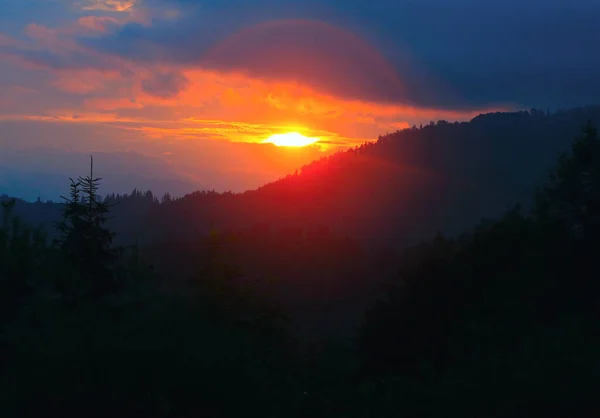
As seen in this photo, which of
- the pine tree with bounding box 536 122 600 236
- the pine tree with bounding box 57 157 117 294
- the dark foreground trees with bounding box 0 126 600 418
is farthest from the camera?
the pine tree with bounding box 536 122 600 236

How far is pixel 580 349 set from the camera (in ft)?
28.7

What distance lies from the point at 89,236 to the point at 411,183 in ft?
475

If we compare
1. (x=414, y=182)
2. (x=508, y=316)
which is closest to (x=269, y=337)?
(x=508, y=316)

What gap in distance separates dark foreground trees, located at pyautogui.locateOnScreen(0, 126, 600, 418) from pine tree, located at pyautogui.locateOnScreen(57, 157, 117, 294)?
40 mm

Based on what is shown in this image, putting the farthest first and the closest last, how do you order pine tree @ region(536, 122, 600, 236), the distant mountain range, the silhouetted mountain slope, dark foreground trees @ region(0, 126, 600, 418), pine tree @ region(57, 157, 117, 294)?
the silhouetted mountain slope, the distant mountain range, pine tree @ region(536, 122, 600, 236), pine tree @ region(57, 157, 117, 294), dark foreground trees @ region(0, 126, 600, 418)

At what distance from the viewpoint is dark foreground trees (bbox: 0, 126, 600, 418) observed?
7770mm

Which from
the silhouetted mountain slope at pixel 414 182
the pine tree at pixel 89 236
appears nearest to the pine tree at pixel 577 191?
the pine tree at pixel 89 236

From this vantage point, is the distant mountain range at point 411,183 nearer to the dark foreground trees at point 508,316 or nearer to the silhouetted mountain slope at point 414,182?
the silhouetted mountain slope at point 414,182

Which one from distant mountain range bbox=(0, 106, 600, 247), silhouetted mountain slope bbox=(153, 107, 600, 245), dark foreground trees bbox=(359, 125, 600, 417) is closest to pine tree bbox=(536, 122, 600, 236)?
dark foreground trees bbox=(359, 125, 600, 417)

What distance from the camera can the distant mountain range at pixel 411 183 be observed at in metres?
125

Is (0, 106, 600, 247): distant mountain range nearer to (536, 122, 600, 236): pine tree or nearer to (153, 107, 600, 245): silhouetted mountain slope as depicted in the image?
(153, 107, 600, 245): silhouetted mountain slope

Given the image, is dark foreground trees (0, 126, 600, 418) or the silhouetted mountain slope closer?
dark foreground trees (0, 126, 600, 418)

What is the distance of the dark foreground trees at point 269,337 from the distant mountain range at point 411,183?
83.0m

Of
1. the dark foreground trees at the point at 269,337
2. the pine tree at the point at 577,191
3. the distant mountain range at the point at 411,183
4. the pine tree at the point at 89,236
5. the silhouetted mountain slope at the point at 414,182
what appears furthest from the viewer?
the silhouetted mountain slope at the point at 414,182
